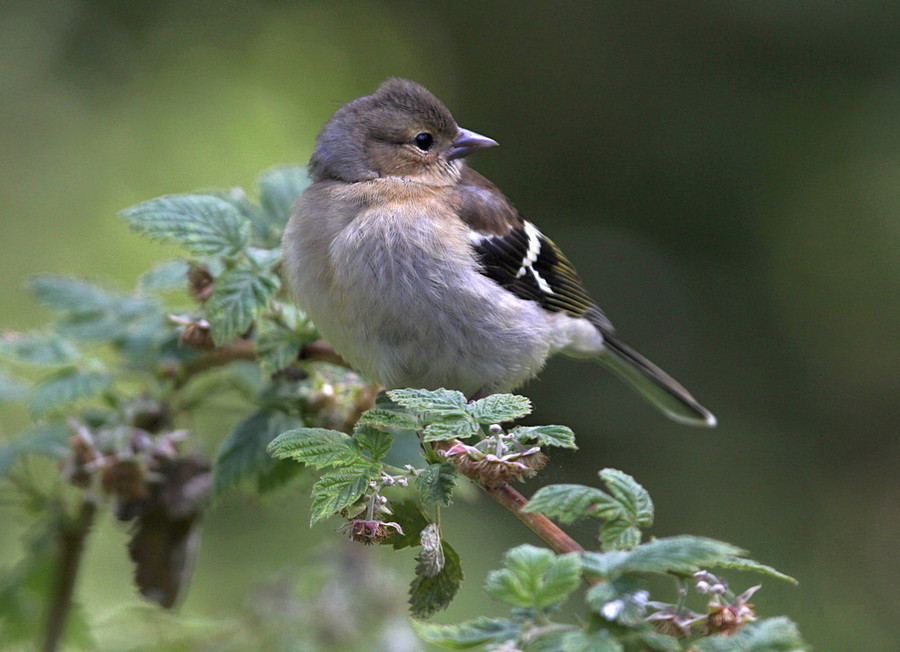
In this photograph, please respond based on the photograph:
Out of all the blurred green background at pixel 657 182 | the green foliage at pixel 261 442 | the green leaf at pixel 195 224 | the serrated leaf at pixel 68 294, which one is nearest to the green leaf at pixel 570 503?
the green foliage at pixel 261 442

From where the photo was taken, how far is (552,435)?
4.67 feet

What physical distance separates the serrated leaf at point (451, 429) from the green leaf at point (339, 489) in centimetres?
14


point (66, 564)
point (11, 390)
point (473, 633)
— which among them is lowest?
point (66, 564)

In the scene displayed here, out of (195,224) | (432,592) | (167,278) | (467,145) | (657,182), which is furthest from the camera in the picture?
(657,182)

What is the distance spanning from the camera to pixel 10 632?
212cm

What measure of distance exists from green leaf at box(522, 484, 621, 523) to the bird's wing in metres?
1.45

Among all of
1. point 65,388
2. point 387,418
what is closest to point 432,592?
point 387,418

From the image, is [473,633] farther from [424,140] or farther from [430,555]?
[424,140]

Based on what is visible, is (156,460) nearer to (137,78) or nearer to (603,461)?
(137,78)

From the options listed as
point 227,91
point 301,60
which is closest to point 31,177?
point 227,91

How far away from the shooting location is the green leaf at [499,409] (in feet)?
4.68

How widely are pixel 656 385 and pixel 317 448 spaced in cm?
218

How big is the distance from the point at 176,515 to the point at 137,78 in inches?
137

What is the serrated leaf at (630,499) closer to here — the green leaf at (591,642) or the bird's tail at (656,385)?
the green leaf at (591,642)
